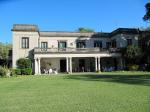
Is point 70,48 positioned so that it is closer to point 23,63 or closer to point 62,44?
point 62,44

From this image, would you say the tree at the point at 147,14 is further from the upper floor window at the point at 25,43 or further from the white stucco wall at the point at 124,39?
the upper floor window at the point at 25,43

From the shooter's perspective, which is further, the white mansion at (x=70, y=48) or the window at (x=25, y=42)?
the window at (x=25, y=42)

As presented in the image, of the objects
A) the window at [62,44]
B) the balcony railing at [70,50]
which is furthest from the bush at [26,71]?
the window at [62,44]

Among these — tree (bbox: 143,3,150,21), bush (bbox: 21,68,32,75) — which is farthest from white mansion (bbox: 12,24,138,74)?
tree (bbox: 143,3,150,21)

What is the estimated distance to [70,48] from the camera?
4478cm

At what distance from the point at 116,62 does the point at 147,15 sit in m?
10.4

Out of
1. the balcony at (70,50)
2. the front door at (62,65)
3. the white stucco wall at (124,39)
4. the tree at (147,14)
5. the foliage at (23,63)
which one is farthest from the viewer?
the front door at (62,65)

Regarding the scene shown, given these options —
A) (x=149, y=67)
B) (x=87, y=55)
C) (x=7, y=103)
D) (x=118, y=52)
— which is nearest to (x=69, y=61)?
(x=87, y=55)

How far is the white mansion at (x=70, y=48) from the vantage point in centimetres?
4403

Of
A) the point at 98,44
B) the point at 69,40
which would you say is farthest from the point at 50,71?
the point at 98,44

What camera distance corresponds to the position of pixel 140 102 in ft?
35.0

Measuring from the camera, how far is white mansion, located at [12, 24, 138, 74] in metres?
44.0

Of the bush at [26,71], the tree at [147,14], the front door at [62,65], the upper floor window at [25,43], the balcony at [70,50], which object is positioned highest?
the tree at [147,14]

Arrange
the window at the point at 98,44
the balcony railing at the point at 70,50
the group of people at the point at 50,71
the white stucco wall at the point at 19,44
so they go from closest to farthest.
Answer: the balcony railing at the point at 70,50, the white stucco wall at the point at 19,44, the group of people at the point at 50,71, the window at the point at 98,44
